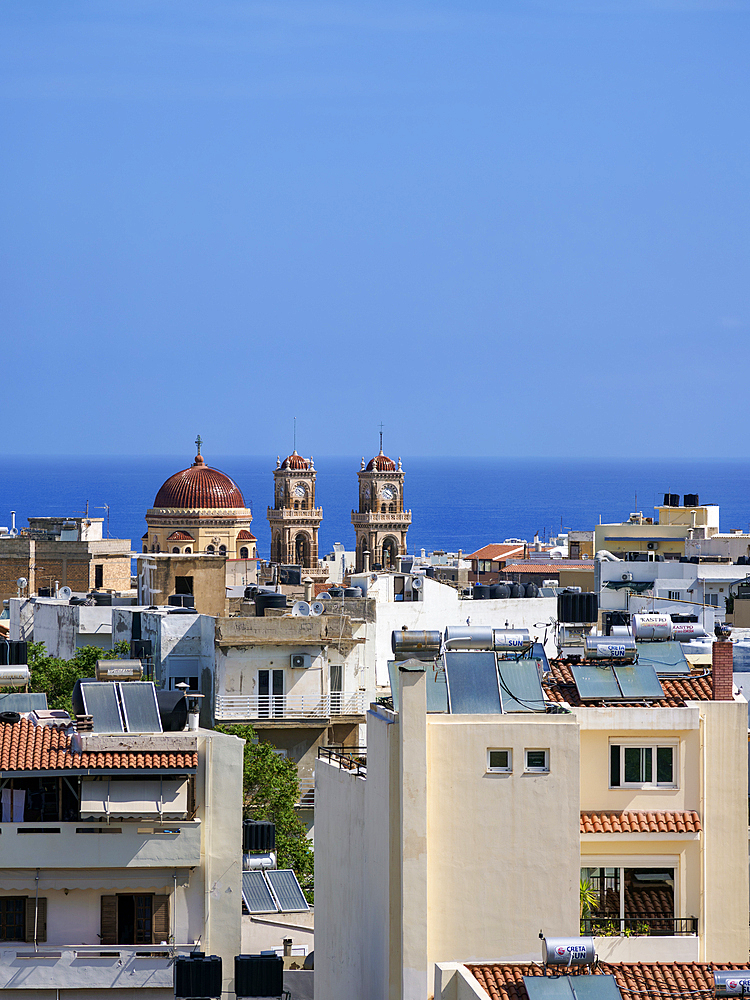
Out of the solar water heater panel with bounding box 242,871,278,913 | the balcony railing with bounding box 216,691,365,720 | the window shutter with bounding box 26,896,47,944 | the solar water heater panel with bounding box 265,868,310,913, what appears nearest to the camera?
the window shutter with bounding box 26,896,47,944

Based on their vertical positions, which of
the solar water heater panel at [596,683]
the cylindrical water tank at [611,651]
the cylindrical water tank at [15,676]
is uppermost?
the cylindrical water tank at [611,651]

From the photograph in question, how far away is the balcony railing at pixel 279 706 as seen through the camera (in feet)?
111

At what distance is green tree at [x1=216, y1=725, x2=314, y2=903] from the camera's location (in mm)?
25672

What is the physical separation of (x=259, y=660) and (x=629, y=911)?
67.5 feet

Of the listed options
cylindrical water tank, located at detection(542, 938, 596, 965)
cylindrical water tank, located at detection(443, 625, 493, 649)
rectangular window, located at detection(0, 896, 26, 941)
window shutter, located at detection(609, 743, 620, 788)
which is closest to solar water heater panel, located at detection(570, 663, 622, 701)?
window shutter, located at detection(609, 743, 620, 788)

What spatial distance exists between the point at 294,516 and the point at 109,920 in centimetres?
9470

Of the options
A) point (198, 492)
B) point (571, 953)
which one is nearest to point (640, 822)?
point (571, 953)

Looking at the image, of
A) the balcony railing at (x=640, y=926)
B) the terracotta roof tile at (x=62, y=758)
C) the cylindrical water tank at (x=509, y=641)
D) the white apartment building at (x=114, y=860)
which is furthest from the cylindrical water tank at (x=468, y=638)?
the terracotta roof tile at (x=62, y=758)

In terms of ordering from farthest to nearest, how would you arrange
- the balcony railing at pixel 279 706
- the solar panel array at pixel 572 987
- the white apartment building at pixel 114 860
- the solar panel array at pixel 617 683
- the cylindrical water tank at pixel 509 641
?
the balcony railing at pixel 279 706 → the white apartment building at pixel 114 860 → the cylindrical water tank at pixel 509 641 → the solar panel array at pixel 617 683 → the solar panel array at pixel 572 987

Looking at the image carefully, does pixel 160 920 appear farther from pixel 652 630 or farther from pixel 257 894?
pixel 652 630

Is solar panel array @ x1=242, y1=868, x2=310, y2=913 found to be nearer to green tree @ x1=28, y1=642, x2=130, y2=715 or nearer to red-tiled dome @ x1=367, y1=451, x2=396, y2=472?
green tree @ x1=28, y1=642, x2=130, y2=715

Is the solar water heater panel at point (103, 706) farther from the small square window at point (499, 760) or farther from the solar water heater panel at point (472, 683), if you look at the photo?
the small square window at point (499, 760)

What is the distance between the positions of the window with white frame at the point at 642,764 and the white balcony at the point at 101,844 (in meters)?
4.41

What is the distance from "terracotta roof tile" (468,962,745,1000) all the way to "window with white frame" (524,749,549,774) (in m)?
1.42
